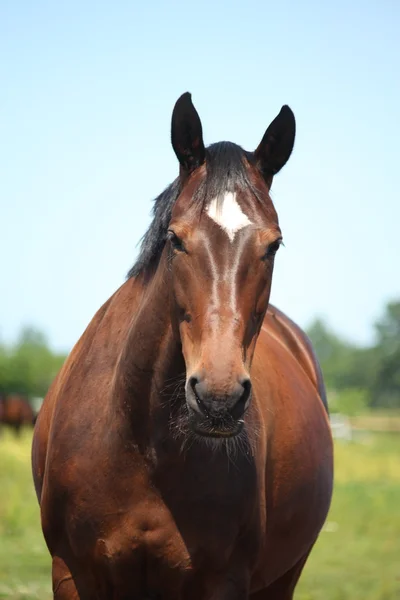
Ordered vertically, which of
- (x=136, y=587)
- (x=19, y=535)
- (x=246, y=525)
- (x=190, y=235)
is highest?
(x=190, y=235)

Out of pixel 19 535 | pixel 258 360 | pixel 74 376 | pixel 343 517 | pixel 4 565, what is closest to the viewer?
pixel 74 376

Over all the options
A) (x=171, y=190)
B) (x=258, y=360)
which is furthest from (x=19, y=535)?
(x=171, y=190)

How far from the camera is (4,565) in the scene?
8.55 meters

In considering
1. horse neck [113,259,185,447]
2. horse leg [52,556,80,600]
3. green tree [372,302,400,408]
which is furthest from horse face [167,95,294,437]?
green tree [372,302,400,408]

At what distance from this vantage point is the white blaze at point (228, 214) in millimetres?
3191

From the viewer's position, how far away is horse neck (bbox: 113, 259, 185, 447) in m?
3.52

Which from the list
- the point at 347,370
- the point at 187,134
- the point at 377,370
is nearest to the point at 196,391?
the point at 187,134

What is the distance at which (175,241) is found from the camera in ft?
10.8

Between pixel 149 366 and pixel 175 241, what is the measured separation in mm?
561

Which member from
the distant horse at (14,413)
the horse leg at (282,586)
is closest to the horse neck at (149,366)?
the horse leg at (282,586)

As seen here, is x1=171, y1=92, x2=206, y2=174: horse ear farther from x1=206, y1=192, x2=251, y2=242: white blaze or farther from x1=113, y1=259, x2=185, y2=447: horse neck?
x1=113, y1=259, x2=185, y2=447: horse neck

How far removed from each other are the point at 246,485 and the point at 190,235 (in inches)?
41.9

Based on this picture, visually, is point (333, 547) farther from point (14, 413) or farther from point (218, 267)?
point (14, 413)

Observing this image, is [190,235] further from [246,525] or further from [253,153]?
[246,525]
